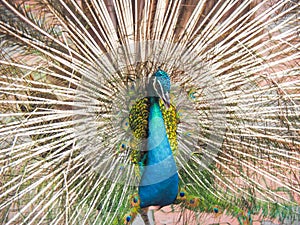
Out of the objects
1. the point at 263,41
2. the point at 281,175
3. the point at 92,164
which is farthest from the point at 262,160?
the point at 92,164

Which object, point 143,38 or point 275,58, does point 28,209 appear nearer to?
point 143,38

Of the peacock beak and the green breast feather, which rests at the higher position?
the peacock beak

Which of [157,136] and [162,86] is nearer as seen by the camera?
[162,86]

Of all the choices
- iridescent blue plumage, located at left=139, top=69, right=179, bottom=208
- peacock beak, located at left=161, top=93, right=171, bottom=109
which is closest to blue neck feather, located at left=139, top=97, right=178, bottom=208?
iridescent blue plumage, located at left=139, top=69, right=179, bottom=208

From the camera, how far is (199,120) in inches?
74.9

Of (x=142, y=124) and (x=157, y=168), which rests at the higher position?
(x=142, y=124)

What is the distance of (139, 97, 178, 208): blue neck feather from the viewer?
1.72m

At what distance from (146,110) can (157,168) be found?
8.4 inches

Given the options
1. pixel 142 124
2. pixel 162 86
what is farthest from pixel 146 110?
pixel 162 86

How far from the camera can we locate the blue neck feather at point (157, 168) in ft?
5.64

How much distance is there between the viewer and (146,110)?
175 centimetres

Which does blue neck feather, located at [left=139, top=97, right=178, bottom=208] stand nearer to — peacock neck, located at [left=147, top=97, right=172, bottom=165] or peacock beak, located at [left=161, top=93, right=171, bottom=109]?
peacock neck, located at [left=147, top=97, right=172, bottom=165]

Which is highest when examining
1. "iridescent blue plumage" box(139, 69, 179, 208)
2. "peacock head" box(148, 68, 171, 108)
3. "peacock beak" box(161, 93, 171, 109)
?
"peacock head" box(148, 68, 171, 108)

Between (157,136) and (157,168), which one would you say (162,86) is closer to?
(157,136)
